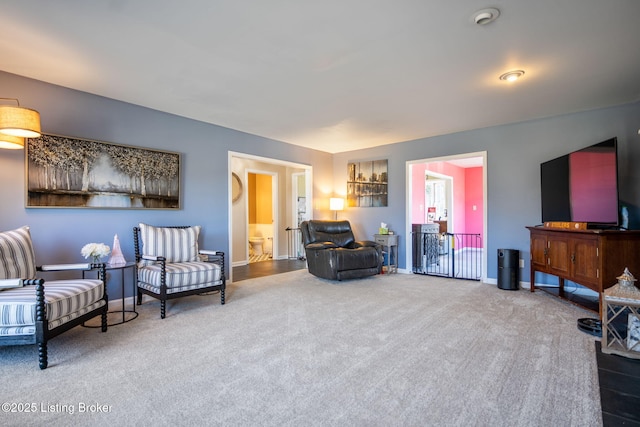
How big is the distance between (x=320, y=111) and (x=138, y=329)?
317 cm

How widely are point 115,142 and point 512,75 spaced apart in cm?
435

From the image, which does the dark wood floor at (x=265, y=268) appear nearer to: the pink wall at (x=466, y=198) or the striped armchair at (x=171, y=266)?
the striped armchair at (x=171, y=266)

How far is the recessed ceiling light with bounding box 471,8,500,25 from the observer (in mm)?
2097

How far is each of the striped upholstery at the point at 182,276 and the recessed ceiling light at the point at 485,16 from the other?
3292 millimetres

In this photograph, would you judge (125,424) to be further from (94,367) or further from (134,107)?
(134,107)

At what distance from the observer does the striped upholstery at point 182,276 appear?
322cm

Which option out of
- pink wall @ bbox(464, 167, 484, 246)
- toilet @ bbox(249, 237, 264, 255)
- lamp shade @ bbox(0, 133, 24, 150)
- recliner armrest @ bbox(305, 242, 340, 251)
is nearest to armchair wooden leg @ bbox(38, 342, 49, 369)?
lamp shade @ bbox(0, 133, 24, 150)

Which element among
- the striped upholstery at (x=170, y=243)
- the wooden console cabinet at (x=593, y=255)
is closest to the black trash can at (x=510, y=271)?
the wooden console cabinet at (x=593, y=255)

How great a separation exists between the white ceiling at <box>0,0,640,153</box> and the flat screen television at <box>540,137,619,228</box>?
0.73m

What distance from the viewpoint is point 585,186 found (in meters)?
3.39

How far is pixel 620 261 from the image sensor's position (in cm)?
289

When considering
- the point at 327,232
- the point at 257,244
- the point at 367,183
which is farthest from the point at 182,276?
the point at 257,244

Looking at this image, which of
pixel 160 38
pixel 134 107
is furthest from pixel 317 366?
pixel 134 107

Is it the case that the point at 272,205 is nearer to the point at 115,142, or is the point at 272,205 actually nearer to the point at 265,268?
the point at 265,268
